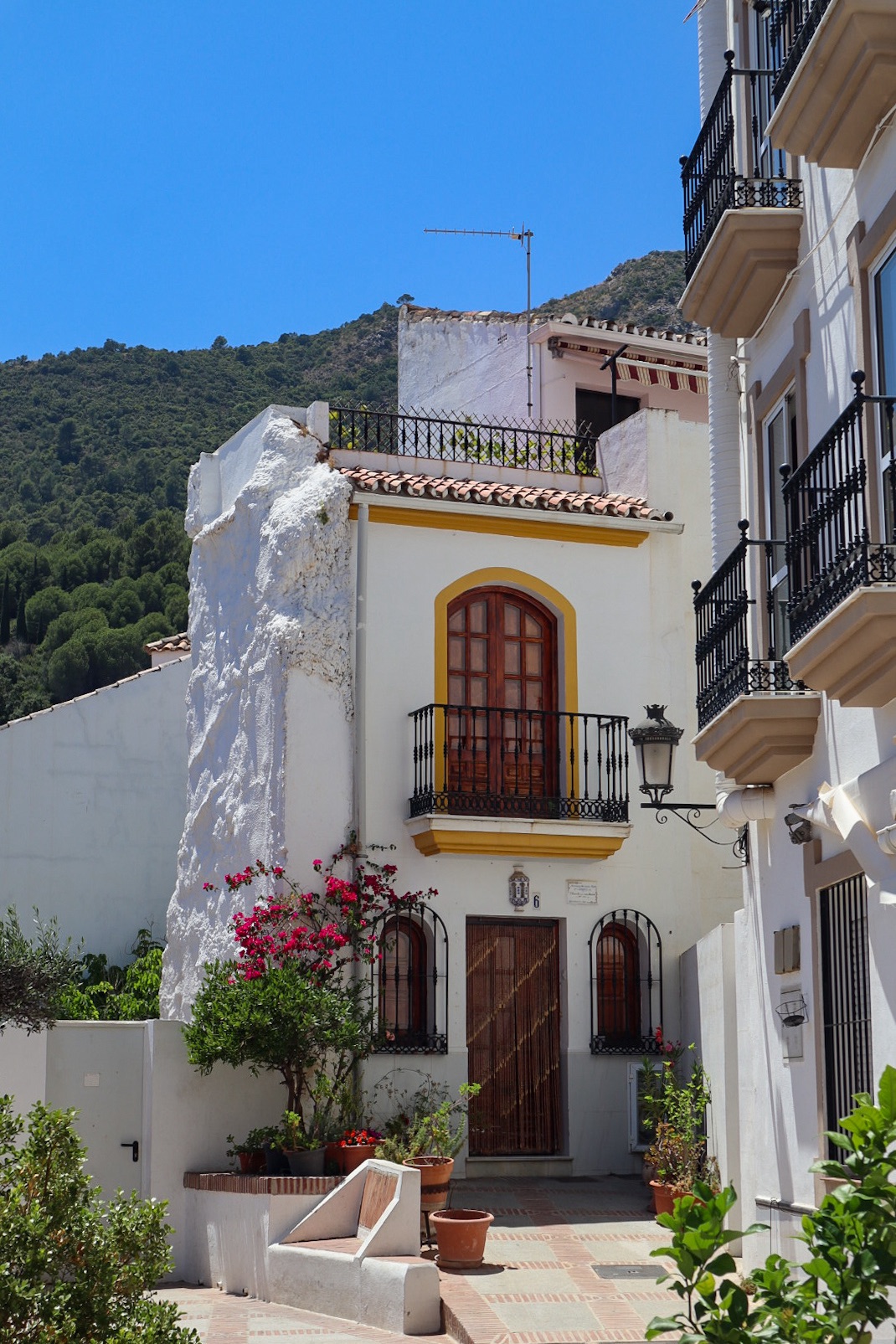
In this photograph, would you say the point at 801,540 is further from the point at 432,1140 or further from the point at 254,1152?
the point at 254,1152

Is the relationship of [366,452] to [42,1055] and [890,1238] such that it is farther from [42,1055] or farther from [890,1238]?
[890,1238]

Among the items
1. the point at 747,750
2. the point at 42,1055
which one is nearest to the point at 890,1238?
the point at 747,750

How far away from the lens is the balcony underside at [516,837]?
16.6 meters

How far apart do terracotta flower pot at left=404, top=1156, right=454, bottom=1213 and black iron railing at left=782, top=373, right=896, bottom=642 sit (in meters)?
6.32

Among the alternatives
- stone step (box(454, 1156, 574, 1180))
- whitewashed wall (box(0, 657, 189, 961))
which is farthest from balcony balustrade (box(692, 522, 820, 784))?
whitewashed wall (box(0, 657, 189, 961))

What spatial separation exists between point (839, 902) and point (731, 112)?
556 cm

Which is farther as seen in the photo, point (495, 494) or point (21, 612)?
point (21, 612)

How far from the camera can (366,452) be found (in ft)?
61.1

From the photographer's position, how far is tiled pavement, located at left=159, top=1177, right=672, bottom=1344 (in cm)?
1082

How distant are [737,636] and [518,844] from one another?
6382 mm

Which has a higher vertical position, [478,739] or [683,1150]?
[478,739]

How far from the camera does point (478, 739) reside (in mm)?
17469

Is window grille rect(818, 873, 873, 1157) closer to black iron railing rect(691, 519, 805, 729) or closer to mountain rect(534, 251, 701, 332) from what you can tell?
black iron railing rect(691, 519, 805, 729)

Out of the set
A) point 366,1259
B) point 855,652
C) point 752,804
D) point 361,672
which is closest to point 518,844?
point 361,672
